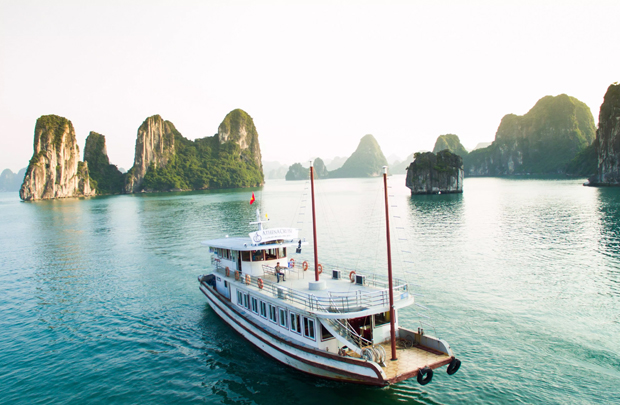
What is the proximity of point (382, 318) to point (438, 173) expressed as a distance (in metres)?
115

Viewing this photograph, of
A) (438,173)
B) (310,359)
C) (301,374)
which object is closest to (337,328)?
(310,359)

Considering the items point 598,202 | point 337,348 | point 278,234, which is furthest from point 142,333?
point 598,202

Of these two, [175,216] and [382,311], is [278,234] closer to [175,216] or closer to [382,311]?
[382,311]

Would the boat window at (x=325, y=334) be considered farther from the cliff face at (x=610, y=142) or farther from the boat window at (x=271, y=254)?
the cliff face at (x=610, y=142)

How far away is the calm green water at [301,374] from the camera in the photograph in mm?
17938

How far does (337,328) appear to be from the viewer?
18.1m

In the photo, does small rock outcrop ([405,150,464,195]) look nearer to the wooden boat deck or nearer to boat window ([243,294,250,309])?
boat window ([243,294,250,309])

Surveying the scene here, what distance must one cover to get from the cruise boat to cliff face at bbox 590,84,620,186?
13752 centimetres

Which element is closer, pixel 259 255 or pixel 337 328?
pixel 337 328

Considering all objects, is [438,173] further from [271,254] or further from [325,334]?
[325,334]

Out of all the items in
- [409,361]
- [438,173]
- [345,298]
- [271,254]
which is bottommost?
[409,361]

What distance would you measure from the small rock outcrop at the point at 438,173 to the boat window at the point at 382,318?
113 m

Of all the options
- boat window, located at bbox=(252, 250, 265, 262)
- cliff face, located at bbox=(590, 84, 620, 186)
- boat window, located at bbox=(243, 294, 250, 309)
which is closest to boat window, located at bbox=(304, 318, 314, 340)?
boat window, located at bbox=(243, 294, 250, 309)

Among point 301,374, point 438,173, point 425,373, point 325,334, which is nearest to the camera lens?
point 425,373
